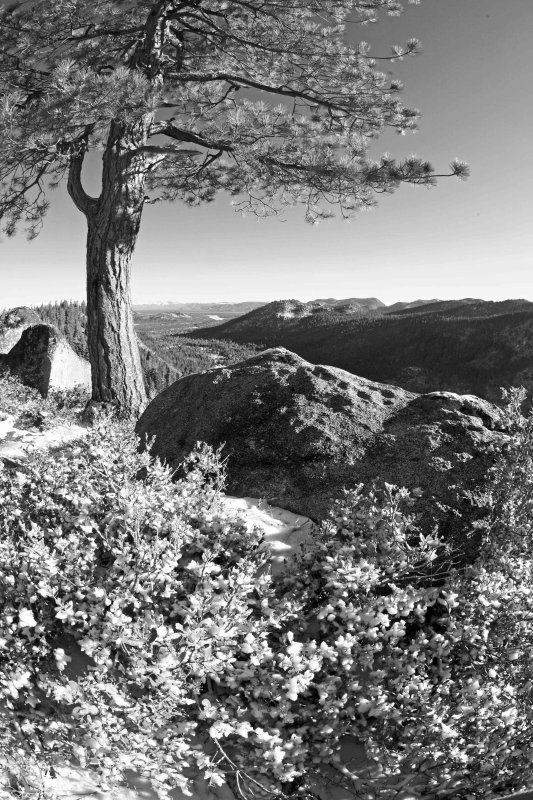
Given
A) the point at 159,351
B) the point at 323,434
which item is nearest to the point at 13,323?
the point at 323,434

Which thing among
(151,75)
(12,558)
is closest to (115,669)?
(12,558)

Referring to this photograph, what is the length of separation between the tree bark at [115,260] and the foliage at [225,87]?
0.10 meters

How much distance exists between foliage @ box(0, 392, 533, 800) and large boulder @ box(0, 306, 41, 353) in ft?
53.6

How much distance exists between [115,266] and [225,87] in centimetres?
400

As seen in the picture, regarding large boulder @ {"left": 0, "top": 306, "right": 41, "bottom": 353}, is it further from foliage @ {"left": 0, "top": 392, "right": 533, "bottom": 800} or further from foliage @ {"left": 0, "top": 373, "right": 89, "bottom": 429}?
foliage @ {"left": 0, "top": 392, "right": 533, "bottom": 800}

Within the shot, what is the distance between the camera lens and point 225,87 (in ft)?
29.4

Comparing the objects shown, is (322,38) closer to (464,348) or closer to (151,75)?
(151,75)

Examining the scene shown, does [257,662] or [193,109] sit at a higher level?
[193,109]

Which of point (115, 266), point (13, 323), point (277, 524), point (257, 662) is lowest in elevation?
point (257, 662)

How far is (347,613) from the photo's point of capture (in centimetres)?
254

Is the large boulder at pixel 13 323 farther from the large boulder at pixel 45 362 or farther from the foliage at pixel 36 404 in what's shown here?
the foliage at pixel 36 404

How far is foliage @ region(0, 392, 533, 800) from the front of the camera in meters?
2.27

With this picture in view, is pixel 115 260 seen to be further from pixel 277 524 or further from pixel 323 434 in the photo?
pixel 277 524

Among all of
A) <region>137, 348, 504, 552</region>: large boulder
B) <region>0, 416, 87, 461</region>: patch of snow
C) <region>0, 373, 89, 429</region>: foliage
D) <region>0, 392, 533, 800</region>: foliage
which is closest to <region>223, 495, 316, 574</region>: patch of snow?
<region>137, 348, 504, 552</region>: large boulder
